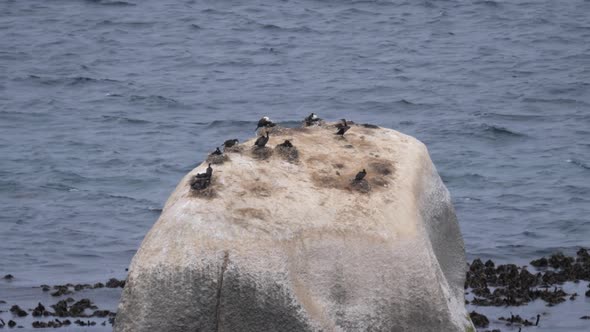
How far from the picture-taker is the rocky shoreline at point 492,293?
651 inches

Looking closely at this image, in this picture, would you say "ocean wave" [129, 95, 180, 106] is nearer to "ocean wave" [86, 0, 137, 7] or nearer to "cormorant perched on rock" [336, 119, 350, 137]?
"ocean wave" [86, 0, 137, 7]

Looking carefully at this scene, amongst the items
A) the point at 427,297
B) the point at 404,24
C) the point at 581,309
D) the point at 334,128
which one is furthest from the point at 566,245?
the point at 404,24

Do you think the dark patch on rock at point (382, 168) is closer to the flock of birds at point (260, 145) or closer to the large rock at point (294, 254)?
the large rock at point (294, 254)

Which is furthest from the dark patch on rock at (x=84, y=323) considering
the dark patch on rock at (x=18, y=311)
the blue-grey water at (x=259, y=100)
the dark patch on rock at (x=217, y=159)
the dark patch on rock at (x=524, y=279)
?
the dark patch on rock at (x=524, y=279)

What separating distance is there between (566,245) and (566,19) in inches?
821

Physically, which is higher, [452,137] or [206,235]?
[206,235]

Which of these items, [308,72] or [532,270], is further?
[308,72]

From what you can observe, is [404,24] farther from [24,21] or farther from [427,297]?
[427,297]

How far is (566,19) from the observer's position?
40000mm

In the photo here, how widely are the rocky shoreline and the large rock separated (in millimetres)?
4005

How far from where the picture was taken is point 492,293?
1756 cm

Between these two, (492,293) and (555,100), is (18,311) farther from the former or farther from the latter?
(555,100)

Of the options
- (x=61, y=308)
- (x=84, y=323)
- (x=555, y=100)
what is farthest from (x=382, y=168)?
(x=555, y=100)

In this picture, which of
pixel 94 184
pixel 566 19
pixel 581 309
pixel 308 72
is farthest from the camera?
pixel 566 19
